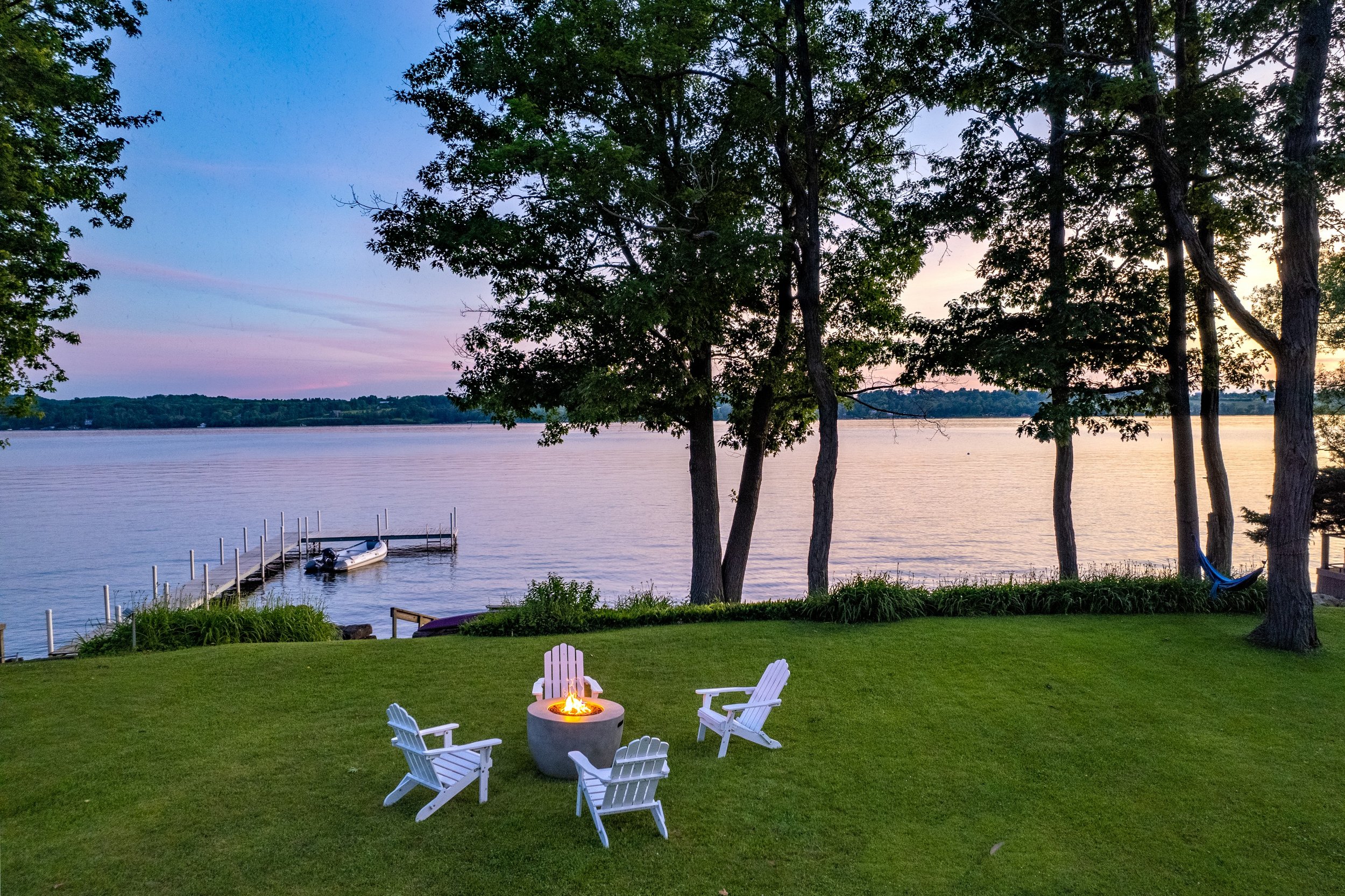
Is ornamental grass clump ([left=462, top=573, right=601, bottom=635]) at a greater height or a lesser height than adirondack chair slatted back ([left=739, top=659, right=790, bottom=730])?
lesser

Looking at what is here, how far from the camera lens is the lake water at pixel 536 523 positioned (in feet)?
98.3

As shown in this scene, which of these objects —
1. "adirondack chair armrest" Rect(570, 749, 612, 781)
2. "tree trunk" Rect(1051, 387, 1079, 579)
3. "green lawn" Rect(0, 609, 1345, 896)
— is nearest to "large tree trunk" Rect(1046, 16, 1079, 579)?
"tree trunk" Rect(1051, 387, 1079, 579)

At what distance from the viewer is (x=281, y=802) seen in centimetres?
613

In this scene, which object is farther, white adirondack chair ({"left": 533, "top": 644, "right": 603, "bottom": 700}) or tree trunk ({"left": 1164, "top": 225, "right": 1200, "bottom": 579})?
tree trunk ({"left": 1164, "top": 225, "right": 1200, "bottom": 579})

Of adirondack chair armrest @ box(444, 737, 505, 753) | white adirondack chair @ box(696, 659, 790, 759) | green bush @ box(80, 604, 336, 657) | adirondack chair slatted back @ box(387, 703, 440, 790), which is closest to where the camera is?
adirondack chair slatted back @ box(387, 703, 440, 790)

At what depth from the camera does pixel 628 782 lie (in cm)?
550

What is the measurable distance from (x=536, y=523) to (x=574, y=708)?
4184cm

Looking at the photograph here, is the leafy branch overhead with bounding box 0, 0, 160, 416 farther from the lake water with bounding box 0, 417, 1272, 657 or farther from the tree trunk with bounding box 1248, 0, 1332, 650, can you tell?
the tree trunk with bounding box 1248, 0, 1332, 650

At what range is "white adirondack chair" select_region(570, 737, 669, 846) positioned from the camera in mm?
5492

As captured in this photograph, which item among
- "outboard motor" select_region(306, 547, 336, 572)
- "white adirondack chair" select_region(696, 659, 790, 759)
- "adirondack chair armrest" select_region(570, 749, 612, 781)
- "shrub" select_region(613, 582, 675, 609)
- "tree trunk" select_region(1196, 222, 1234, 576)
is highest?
"tree trunk" select_region(1196, 222, 1234, 576)

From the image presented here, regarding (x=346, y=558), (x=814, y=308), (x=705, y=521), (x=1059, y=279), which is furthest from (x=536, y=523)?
(x=1059, y=279)

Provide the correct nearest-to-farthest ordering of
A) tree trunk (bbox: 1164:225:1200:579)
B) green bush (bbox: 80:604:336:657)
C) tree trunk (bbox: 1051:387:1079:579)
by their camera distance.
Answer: green bush (bbox: 80:604:336:657) → tree trunk (bbox: 1164:225:1200:579) → tree trunk (bbox: 1051:387:1079:579)

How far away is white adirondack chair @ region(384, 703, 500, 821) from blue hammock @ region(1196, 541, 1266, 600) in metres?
10.7

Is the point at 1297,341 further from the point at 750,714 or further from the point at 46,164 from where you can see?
the point at 46,164
